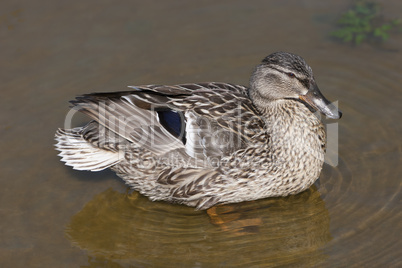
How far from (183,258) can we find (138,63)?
11.2ft

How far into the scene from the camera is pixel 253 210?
611 cm

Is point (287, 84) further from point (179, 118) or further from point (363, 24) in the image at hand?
point (363, 24)

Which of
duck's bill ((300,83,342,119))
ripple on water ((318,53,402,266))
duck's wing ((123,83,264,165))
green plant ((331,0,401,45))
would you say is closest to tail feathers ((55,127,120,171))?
duck's wing ((123,83,264,165))

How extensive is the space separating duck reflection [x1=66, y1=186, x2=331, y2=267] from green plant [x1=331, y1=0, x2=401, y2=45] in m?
2.92

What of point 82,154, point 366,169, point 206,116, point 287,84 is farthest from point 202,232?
point 366,169

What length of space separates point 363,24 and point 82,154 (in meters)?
4.59

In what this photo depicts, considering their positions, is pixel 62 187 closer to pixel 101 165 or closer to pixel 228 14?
pixel 101 165

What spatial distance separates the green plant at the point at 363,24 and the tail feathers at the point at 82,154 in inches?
157

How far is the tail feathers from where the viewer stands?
243 inches

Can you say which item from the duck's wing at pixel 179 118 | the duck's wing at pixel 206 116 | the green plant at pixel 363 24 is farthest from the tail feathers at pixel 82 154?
the green plant at pixel 363 24

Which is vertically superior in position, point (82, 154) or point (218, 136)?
point (218, 136)

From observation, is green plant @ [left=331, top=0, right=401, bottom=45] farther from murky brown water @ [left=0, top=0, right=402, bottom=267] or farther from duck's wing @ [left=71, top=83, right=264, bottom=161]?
duck's wing @ [left=71, top=83, right=264, bottom=161]

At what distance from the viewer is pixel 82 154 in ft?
20.6

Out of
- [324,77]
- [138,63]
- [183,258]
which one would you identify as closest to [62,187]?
[183,258]
